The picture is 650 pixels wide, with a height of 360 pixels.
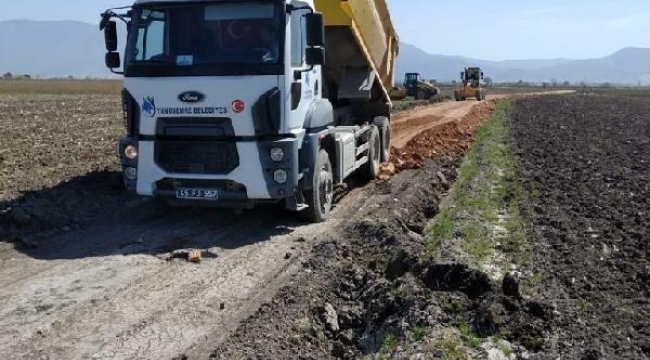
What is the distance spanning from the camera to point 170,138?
8.59 metres

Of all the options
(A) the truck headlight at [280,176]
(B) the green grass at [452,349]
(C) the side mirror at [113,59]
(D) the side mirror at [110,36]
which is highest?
(D) the side mirror at [110,36]

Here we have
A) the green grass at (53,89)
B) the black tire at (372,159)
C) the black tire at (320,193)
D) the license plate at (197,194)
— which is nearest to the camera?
the license plate at (197,194)

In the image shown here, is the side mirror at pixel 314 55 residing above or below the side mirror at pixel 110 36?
below

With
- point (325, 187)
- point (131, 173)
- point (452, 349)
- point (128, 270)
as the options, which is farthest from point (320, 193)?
point (452, 349)

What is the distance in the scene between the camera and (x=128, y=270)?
7320 millimetres

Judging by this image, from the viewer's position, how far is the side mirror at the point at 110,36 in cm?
889

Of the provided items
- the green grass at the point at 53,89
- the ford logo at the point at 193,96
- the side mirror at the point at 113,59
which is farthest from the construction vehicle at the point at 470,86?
the ford logo at the point at 193,96

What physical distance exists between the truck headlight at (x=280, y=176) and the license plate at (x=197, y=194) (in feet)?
2.51

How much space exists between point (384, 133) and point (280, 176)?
19.7 feet

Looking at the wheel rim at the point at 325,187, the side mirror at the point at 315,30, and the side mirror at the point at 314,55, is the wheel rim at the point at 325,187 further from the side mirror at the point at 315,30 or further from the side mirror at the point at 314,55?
the side mirror at the point at 315,30

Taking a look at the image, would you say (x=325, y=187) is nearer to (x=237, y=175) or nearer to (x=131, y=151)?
(x=237, y=175)

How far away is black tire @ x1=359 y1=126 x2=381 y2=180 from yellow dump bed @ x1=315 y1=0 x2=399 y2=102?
972mm

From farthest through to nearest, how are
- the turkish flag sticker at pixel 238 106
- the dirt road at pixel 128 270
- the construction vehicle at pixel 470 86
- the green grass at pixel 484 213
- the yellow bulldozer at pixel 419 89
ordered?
the yellow bulldozer at pixel 419 89 < the construction vehicle at pixel 470 86 < the turkish flag sticker at pixel 238 106 < the green grass at pixel 484 213 < the dirt road at pixel 128 270

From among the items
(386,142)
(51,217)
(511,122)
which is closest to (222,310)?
(51,217)
